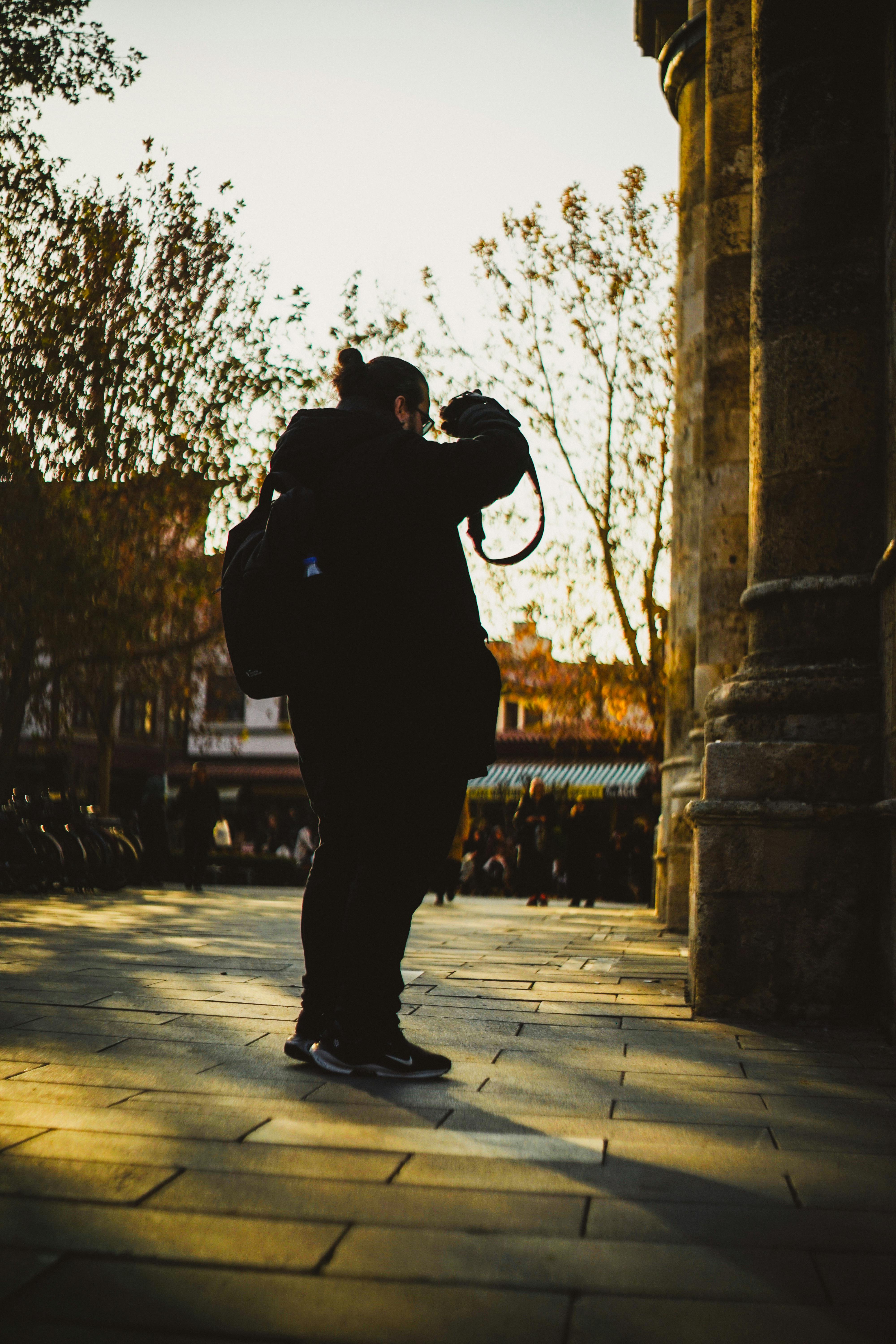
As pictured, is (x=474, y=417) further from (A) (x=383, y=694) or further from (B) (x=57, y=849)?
(B) (x=57, y=849)

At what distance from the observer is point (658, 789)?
20531 millimetres

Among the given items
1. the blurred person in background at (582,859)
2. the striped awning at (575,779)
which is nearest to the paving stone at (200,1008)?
the blurred person in background at (582,859)

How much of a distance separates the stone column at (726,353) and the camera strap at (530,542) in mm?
5281

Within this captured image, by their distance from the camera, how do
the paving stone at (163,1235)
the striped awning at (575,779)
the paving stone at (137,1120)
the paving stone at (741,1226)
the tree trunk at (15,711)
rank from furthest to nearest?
the striped awning at (575,779), the tree trunk at (15,711), the paving stone at (137,1120), the paving stone at (741,1226), the paving stone at (163,1235)

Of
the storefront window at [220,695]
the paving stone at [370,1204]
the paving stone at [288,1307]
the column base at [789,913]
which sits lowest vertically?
the paving stone at [370,1204]

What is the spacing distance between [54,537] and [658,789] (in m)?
9.66

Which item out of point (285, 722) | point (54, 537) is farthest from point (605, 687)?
point (285, 722)

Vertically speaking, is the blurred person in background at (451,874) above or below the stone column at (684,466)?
below

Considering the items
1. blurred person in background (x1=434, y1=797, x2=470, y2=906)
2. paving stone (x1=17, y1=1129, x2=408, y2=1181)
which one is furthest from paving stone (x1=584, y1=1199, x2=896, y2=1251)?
blurred person in background (x1=434, y1=797, x2=470, y2=906)

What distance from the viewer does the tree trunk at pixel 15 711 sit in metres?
18.1

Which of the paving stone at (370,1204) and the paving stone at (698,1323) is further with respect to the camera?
the paving stone at (370,1204)

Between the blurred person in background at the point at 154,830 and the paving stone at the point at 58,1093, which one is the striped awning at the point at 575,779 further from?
the paving stone at the point at 58,1093

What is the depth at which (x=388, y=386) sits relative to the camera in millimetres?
4129

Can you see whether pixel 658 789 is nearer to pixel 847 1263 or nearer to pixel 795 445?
pixel 795 445
